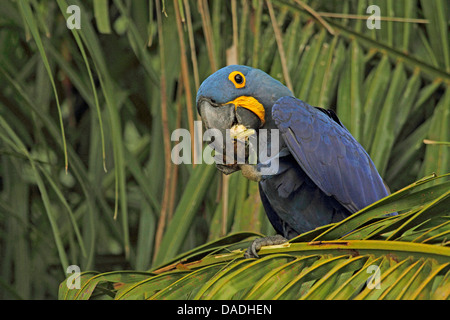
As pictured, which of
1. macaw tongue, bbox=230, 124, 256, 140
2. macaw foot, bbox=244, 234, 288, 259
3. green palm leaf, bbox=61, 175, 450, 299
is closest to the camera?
green palm leaf, bbox=61, 175, 450, 299

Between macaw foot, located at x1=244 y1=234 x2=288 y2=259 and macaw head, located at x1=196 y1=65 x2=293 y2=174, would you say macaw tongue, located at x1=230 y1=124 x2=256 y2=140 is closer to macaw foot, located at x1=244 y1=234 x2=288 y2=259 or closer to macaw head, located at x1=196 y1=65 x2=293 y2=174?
macaw head, located at x1=196 y1=65 x2=293 y2=174

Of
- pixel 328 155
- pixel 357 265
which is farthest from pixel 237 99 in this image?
pixel 357 265

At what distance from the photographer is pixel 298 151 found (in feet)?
4.00

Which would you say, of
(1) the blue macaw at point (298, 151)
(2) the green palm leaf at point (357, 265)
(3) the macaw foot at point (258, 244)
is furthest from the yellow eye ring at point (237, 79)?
(2) the green palm leaf at point (357, 265)

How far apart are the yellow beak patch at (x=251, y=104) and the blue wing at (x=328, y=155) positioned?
0.18 feet

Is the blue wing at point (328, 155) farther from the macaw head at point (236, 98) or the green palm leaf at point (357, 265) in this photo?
the green palm leaf at point (357, 265)

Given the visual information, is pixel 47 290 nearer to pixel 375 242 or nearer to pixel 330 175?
pixel 330 175

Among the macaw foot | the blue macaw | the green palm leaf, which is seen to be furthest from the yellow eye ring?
the green palm leaf

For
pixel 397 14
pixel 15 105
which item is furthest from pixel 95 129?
pixel 397 14

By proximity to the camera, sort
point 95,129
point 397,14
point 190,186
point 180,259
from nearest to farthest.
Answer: point 180,259 → point 190,186 → point 397,14 → point 95,129

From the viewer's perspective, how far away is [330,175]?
122 cm

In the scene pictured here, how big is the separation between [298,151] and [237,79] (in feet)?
0.75

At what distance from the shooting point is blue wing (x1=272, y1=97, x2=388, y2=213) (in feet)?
3.99
